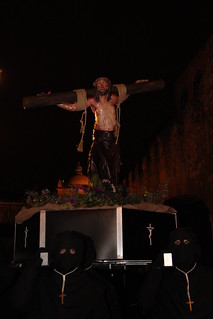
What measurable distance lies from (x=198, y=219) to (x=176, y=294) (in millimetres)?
10524

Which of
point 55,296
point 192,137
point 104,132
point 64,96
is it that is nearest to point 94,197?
point 104,132

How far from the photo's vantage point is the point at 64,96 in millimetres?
6812

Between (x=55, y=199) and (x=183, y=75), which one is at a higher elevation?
(x=183, y=75)

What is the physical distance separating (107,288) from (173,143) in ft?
41.4

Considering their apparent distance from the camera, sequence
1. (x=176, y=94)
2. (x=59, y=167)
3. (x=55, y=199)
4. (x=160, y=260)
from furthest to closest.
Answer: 1. (x=59, y=167)
2. (x=176, y=94)
3. (x=55, y=199)
4. (x=160, y=260)

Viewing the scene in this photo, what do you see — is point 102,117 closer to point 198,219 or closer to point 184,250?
point 184,250

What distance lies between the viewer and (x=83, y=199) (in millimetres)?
6129

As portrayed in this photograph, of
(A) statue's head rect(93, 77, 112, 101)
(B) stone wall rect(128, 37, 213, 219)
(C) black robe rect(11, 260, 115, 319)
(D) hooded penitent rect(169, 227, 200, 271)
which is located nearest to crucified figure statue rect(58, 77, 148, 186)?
(A) statue's head rect(93, 77, 112, 101)

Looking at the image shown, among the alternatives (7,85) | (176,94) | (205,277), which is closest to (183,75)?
(176,94)

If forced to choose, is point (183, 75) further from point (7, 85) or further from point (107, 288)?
point (107, 288)

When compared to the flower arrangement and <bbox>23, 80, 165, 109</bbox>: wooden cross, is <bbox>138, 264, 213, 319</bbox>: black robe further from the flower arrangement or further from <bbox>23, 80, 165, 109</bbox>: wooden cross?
<bbox>23, 80, 165, 109</bbox>: wooden cross

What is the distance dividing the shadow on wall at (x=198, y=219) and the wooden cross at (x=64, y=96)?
6.79 meters

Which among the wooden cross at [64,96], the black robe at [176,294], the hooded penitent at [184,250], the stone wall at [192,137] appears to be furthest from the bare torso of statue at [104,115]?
the stone wall at [192,137]

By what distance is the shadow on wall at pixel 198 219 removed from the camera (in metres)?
13.6
